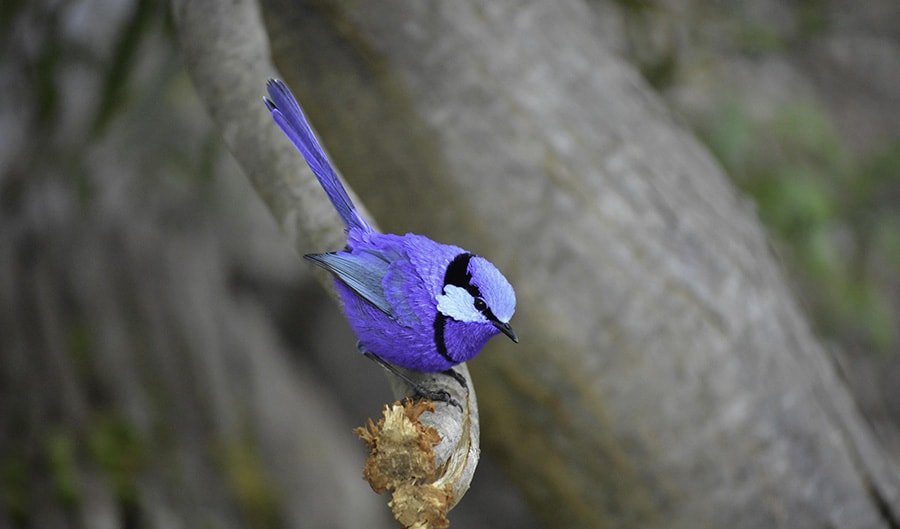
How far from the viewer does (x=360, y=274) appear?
1.77 metres

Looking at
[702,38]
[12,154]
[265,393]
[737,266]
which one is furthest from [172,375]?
[702,38]

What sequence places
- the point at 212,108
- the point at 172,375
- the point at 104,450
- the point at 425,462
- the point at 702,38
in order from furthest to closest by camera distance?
the point at 702,38 < the point at 172,375 < the point at 104,450 < the point at 212,108 < the point at 425,462

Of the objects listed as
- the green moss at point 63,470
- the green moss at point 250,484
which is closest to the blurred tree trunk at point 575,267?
the green moss at point 250,484

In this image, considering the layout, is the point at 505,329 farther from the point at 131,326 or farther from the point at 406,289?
the point at 131,326

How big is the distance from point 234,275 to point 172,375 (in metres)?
0.81

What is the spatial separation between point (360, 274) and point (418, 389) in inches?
10.4

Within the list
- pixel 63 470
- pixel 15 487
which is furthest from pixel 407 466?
pixel 15 487

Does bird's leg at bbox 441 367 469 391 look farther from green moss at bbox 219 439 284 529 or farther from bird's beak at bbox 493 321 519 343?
green moss at bbox 219 439 284 529

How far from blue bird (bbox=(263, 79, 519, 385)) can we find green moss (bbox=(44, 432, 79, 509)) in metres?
1.95

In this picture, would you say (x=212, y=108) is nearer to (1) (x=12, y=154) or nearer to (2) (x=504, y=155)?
(2) (x=504, y=155)

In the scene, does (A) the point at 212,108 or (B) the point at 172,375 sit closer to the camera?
(A) the point at 212,108

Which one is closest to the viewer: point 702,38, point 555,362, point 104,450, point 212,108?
point 212,108

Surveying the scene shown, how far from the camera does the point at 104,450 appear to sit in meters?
3.39

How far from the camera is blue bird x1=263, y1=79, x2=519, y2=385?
158 cm
